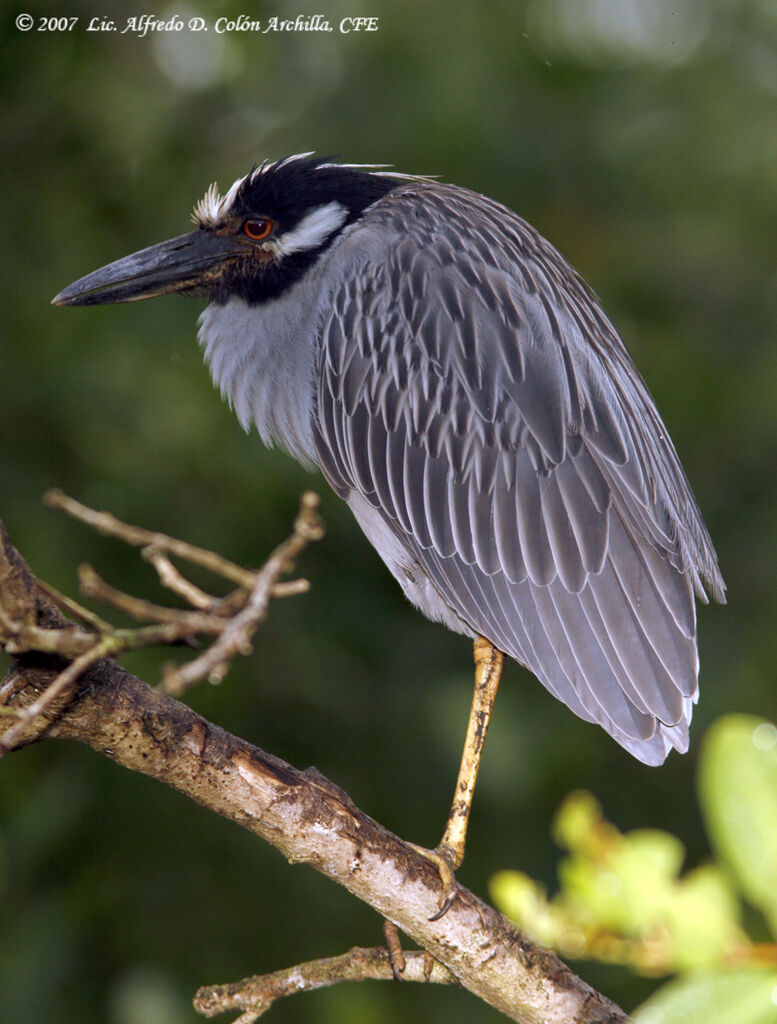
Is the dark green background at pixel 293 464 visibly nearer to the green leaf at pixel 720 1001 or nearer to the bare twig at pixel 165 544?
the bare twig at pixel 165 544

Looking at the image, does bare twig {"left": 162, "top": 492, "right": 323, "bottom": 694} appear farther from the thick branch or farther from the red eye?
the red eye

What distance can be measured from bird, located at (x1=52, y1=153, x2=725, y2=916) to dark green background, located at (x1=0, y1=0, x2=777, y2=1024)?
11.8 inches

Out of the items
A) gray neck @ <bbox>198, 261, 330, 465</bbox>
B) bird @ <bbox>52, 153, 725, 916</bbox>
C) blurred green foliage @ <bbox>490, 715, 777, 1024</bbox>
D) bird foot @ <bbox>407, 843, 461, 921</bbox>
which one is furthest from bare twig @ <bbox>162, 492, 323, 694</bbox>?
gray neck @ <bbox>198, 261, 330, 465</bbox>

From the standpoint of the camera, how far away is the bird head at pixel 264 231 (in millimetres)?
2639

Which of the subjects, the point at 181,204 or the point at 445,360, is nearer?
the point at 445,360

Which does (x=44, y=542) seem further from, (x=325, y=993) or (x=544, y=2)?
(x=544, y=2)

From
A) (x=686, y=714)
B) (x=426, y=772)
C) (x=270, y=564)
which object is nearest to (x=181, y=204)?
(x=426, y=772)

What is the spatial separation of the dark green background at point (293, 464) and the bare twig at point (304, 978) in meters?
0.66

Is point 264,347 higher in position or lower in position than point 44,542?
higher

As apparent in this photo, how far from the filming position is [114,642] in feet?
2.53

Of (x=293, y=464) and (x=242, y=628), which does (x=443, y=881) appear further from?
(x=293, y=464)

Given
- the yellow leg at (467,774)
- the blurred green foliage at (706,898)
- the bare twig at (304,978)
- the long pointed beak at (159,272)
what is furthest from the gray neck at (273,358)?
the blurred green foliage at (706,898)

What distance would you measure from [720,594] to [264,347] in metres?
1.21

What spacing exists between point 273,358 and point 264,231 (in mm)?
314
